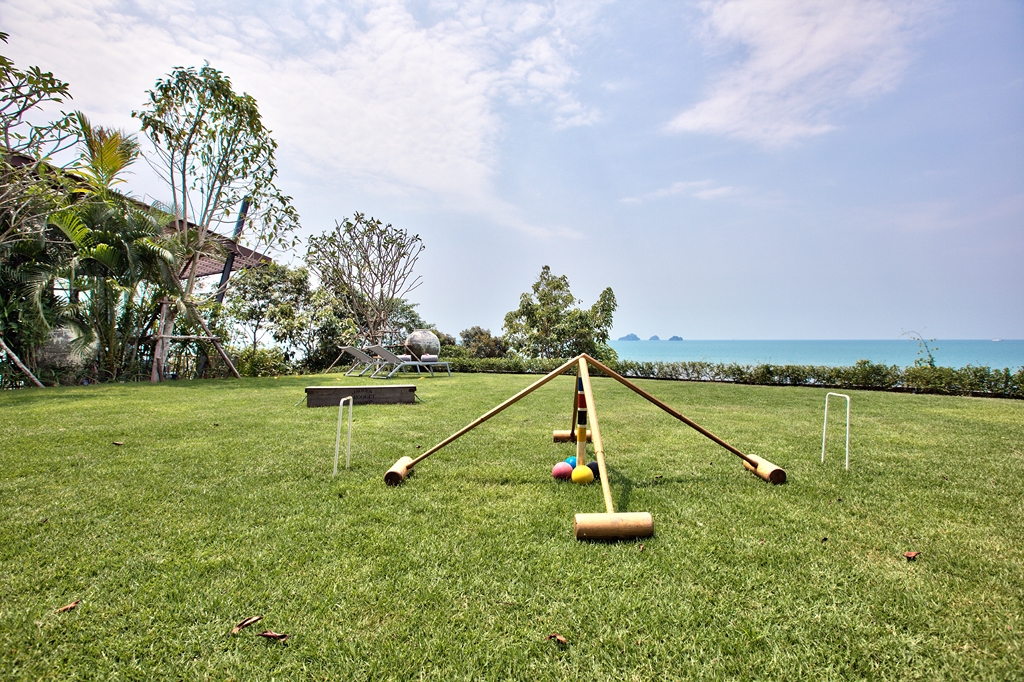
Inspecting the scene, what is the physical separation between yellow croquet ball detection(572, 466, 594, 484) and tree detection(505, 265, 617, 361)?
16325mm

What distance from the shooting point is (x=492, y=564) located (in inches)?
102

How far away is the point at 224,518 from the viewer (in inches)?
125

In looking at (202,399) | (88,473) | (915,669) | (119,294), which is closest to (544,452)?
(915,669)

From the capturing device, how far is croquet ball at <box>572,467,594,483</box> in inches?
156

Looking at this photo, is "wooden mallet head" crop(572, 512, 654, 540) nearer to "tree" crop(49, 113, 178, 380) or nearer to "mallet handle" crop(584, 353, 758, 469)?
"mallet handle" crop(584, 353, 758, 469)

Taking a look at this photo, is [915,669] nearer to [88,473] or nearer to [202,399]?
[88,473]

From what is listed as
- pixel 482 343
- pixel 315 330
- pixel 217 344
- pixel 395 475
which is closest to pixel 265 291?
pixel 315 330

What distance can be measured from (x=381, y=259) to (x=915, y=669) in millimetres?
20163

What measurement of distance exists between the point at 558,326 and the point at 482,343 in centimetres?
527

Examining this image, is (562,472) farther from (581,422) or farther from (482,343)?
(482,343)

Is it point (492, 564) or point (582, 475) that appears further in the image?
point (582, 475)

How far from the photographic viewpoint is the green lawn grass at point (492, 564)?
190 centimetres

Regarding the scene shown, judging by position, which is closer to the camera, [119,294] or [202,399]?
[202,399]

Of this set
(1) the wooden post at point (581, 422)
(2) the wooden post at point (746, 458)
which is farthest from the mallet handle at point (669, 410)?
(1) the wooden post at point (581, 422)
